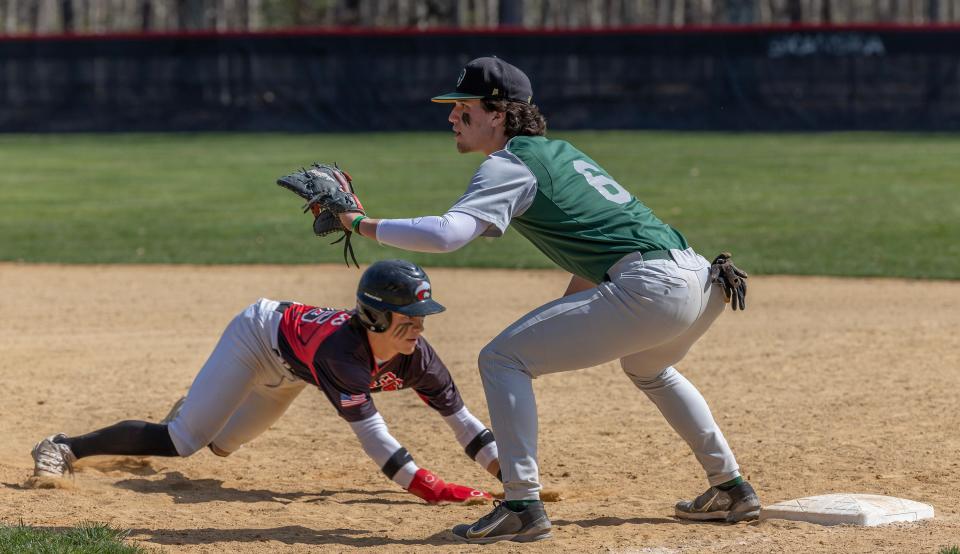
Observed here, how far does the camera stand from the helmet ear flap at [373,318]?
4840 millimetres

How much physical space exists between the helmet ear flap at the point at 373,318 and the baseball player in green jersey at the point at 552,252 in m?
0.51

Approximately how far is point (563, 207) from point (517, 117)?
0.38 meters

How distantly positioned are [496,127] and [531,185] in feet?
1.03

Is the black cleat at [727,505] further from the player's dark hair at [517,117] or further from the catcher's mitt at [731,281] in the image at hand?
the player's dark hair at [517,117]

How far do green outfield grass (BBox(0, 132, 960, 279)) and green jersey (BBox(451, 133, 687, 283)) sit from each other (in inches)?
290

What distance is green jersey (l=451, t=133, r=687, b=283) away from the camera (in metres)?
4.28

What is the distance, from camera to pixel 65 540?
426 centimetres

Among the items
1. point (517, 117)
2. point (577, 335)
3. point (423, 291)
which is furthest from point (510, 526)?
point (517, 117)

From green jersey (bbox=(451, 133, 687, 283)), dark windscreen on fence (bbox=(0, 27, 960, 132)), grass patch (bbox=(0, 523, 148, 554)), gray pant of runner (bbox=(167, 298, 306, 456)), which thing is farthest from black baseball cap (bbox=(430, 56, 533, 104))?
dark windscreen on fence (bbox=(0, 27, 960, 132))

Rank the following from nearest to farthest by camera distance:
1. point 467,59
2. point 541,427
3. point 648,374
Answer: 1. point 648,374
2. point 541,427
3. point 467,59

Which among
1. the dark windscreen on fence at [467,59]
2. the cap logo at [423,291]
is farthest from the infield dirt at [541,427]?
the dark windscreen on fence at [467,59]

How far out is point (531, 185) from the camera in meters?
4.32

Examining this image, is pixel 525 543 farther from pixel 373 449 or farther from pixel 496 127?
pixel 496 127

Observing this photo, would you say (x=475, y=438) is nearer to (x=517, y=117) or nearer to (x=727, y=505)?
(x=727, y=505)
